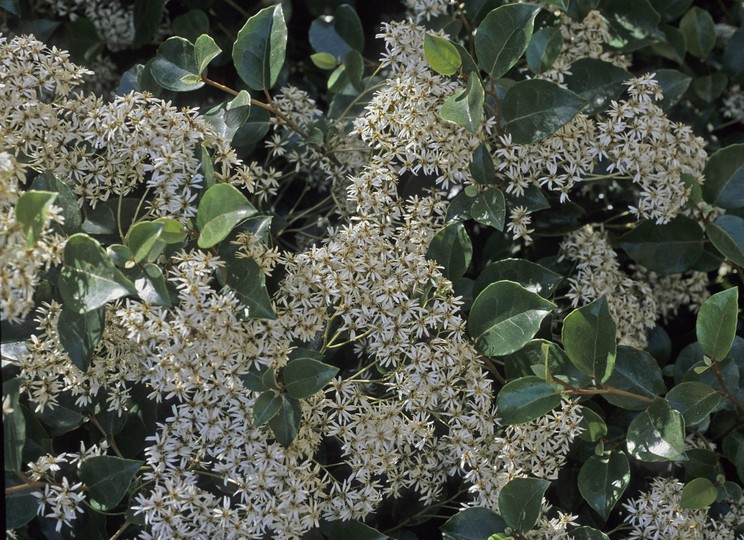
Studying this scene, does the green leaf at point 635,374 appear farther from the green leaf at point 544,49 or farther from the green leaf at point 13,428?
the green leaf at point 13,428

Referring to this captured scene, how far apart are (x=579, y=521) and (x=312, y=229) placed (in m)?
0.55

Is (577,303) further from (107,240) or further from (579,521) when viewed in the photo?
(107,240)

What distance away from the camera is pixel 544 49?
102cm

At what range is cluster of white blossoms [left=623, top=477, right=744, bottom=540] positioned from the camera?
86 cm

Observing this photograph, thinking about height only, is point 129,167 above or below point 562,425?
above

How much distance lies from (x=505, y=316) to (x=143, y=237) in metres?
0.40

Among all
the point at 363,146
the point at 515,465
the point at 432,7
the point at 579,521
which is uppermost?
the point at 432,7

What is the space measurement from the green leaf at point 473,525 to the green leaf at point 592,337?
20 cm

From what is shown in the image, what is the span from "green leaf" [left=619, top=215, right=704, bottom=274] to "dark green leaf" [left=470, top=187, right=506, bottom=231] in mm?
260

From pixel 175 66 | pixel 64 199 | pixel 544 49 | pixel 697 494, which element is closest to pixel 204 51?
pixel 175 66

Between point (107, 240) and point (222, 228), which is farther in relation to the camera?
point (107, 240)

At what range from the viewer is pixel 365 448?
2.70ft

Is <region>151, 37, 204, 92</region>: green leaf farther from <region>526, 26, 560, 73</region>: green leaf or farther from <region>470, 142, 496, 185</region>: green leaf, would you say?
<region>526, 26, 560, 73</region>: green leaf

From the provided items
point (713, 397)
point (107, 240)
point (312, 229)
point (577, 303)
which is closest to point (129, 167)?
point (107, 240)
